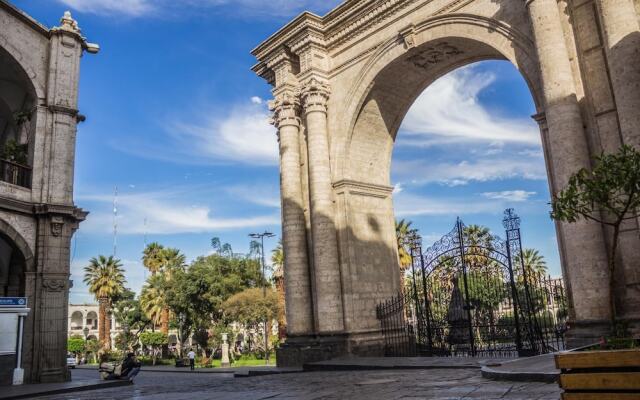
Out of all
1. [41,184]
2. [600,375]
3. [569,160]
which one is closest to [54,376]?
[41,184]

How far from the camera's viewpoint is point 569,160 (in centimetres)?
1104

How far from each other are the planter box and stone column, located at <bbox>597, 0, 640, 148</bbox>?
24.9ft

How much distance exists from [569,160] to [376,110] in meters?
8.10

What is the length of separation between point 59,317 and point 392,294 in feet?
33.4

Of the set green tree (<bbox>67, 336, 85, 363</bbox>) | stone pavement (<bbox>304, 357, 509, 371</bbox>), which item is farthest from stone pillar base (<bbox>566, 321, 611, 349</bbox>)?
green tree (<bbox>67, 336, 85, 363</bbox>)

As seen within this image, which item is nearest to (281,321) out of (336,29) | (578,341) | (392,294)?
(392,294)

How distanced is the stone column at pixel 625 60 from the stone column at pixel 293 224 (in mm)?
9667

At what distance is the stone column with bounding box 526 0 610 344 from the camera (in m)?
10.6

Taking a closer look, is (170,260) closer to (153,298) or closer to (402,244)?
(153,298)

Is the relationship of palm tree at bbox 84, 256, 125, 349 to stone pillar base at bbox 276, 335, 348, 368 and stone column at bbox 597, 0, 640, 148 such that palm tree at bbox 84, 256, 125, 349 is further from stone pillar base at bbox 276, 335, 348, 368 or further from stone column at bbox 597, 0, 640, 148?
stone column at bbox 597, 0, 640, 148

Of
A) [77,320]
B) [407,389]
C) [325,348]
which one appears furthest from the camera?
[77,320]

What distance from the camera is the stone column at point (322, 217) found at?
16.2 metres

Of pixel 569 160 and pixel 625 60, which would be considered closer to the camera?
pixel 625 60

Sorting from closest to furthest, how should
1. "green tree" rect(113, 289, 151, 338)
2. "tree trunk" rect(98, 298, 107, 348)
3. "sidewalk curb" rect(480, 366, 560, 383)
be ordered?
"sidewalk curb" rect(480, 366, 560, 383) < "tree trunk" rect(98, 298, 107, 348) < "green tree" rect(113, 289, 151, 338)
